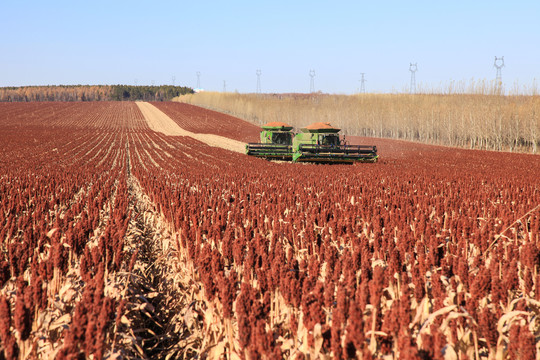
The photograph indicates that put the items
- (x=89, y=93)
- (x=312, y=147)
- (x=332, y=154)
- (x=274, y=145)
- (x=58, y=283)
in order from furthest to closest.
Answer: (x=89, y=93) < (x=274, y=145) < (x=312, y=147) < (x=332, y=154) < (x=58, y=283)

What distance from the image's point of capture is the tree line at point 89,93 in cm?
16200

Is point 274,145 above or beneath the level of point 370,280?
above

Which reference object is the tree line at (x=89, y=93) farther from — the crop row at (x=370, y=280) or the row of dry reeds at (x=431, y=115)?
the crop row at (x=370, y=280)

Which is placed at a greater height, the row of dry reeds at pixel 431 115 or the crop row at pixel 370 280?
the row of dry reeds at pixel 431 115

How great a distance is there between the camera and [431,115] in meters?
48.5

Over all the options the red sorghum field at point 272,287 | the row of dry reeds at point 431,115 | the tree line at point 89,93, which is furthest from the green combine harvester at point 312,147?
the tree line at point 89,93

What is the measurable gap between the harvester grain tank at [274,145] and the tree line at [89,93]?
146951mm

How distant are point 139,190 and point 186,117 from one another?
204 feet

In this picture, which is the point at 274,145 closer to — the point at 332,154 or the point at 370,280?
the point at 332,154

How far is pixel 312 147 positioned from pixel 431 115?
29188 mm

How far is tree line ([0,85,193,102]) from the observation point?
531 feet

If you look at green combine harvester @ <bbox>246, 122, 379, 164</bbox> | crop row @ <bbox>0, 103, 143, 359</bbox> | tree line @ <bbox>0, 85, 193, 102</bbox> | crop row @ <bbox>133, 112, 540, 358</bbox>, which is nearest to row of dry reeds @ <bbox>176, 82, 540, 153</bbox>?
green combine harvester @ <bbox>246, 122, 379, 164</bbox>

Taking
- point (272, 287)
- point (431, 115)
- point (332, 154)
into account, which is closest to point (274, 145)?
point (332, 154)

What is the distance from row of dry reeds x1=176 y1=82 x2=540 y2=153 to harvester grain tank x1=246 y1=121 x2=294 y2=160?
798 inches
